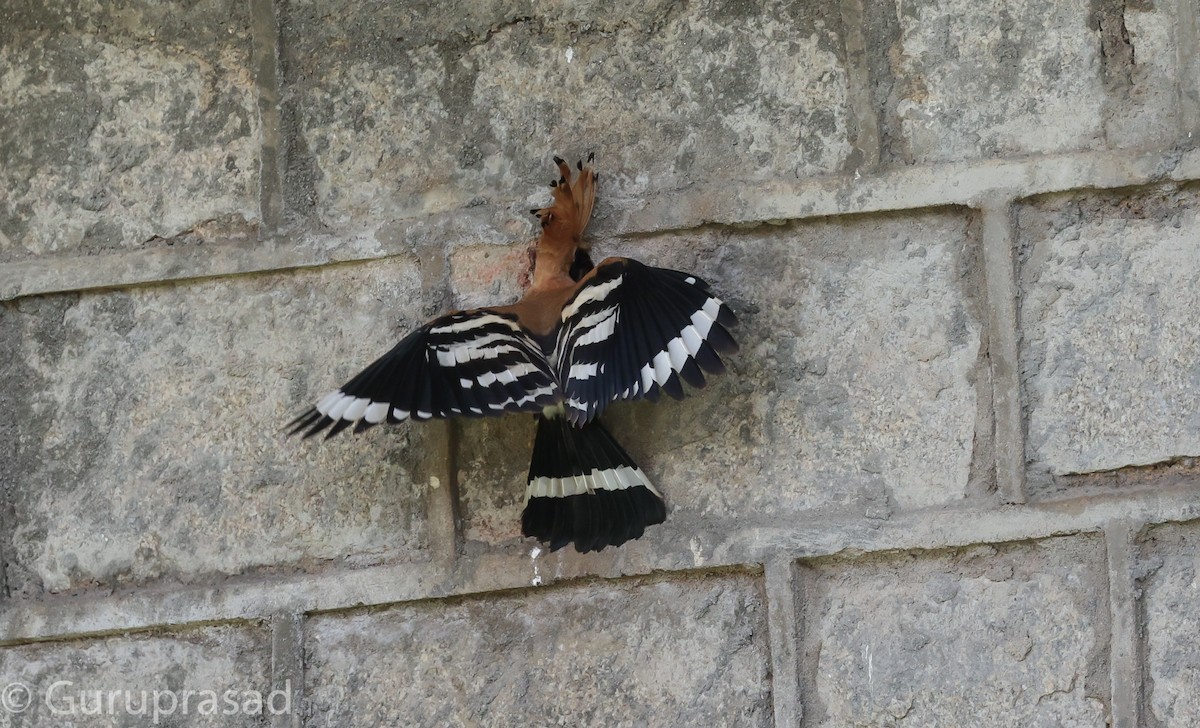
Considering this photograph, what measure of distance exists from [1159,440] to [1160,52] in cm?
56

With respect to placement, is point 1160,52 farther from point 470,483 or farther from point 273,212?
point 273,212

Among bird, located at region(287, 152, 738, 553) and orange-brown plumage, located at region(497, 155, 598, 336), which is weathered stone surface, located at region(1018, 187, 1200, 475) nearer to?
bird, located at region(287, 152, 738, 553)

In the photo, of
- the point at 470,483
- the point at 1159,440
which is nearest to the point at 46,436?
the point at 470,483

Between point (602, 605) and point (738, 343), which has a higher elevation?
point (738, 343)

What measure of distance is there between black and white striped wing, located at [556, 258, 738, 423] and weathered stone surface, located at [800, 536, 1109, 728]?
407mm

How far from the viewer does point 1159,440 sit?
1.95 metres

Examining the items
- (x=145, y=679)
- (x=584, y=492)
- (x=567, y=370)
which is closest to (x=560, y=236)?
(x=567, y=370)

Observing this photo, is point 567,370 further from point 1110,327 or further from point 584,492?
point 1110,327

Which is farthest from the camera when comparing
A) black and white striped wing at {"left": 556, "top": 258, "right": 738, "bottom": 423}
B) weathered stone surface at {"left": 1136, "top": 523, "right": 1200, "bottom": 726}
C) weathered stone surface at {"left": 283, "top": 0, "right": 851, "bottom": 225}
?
weathered stone surface at {"left": 283, "top": 0, "right": 851, "bottom": 225}

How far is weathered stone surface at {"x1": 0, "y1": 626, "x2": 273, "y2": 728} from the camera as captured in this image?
2088 mm

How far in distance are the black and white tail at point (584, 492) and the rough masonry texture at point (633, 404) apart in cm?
7

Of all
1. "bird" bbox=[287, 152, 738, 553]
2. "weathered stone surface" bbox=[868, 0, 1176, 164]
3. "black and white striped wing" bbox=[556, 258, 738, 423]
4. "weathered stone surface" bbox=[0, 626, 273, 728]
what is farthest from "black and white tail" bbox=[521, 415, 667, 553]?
"weathered stone surface" bbox=[868, 0, 1176, 164]

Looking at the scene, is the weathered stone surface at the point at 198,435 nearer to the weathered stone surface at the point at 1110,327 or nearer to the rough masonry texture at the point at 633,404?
the rough masonry texture at the point at 633,404

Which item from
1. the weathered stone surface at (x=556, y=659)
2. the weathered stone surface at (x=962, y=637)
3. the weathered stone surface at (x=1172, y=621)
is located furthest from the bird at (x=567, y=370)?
the weathered stone surface at (x=1172, y=621)
